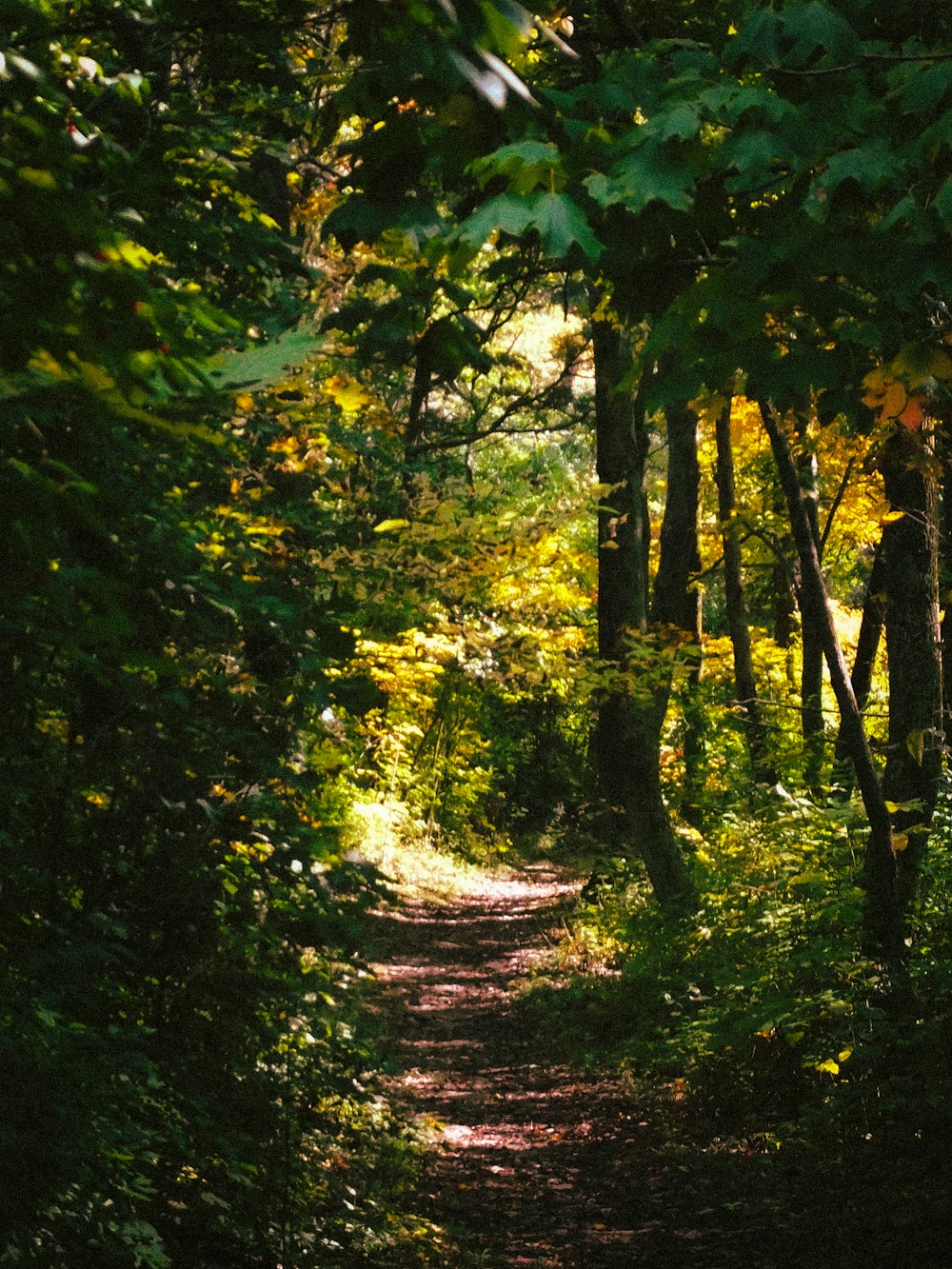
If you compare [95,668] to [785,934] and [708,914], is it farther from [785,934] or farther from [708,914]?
[708,914]

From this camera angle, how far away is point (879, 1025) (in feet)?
17.3

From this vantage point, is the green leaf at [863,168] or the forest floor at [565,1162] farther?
the forest floor at [565,1162]

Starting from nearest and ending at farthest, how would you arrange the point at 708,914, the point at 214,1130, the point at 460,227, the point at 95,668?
the point at 95,668, the point at 460,227, the point at 214,1130, the point at 708,914

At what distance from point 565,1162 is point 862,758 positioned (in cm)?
299

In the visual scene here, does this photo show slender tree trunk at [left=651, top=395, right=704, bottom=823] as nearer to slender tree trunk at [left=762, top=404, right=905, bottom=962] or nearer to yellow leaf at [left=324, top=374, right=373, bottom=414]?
slender tree trunk at [left=762, top=404, right=905, bottom=962]

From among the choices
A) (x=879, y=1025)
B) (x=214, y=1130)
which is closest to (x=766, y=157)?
(x=214, y=1130)

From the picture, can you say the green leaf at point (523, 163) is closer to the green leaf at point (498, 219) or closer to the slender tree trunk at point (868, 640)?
the green leaf at point (498, 219)

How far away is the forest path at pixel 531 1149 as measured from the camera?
16.9 ft

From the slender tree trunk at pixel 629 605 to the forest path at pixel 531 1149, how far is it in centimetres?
196

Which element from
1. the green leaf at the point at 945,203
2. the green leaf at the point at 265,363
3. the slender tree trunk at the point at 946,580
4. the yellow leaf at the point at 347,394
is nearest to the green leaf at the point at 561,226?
the green leaf at the point at 265,363

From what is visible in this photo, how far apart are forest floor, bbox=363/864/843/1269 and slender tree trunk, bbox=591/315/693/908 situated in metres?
1.93

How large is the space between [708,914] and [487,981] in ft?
11.0

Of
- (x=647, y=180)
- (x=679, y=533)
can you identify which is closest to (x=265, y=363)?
(x=647, y=180)

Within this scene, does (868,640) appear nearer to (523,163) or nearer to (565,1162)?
(565,1162)
